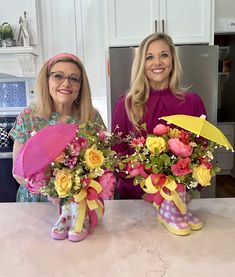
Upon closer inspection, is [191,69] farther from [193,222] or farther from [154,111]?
[193,222]

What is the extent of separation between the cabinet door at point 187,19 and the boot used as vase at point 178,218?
2.04 metres

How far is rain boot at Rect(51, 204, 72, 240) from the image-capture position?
88 cm

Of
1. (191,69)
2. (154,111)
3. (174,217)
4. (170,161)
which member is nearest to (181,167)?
(170,161)

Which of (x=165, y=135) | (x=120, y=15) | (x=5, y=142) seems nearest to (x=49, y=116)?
(x=165, y=135)

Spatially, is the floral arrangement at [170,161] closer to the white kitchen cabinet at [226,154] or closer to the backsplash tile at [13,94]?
the backsplash tile at [13,94]

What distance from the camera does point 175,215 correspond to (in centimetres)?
92

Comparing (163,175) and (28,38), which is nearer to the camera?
(163,175)

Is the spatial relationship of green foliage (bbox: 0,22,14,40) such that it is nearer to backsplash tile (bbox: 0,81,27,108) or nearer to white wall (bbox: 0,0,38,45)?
white wall (bbox: 0,0,38,45)

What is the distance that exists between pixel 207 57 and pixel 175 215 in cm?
187

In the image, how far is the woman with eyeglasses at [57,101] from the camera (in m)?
1.21

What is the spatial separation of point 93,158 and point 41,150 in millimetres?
134

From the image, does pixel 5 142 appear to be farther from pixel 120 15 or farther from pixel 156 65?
pixel 156 65

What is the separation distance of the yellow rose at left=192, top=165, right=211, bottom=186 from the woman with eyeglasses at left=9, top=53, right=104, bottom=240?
568 mm

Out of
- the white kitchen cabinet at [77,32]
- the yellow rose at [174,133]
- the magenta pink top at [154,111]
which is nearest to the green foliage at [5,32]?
the white kitchen cabinet at [77,32]
